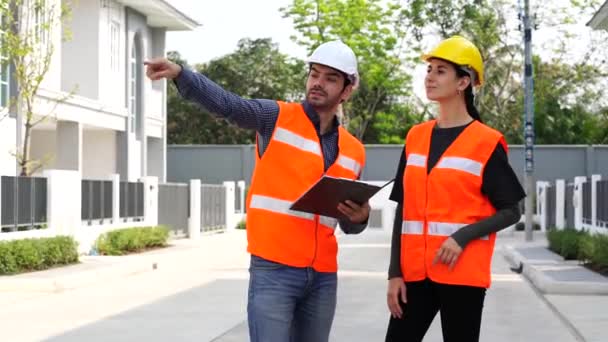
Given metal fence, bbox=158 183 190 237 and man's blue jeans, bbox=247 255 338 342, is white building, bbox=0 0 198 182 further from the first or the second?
man's blue jeans, bbox=247 255 338 342

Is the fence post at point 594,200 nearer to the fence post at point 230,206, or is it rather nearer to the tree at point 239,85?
the fence post at point 230,206

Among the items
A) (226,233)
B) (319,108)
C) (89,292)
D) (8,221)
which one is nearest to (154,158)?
(226,233)

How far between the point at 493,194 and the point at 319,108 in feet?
3.05

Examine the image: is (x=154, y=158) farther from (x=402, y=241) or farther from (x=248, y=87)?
(x=402, y=241)

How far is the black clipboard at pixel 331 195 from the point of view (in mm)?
5590

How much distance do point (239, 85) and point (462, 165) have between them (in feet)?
200

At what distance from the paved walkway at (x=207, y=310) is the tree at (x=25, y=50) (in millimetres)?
4657

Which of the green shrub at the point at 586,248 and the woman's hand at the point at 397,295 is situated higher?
the woman's hand at the point at 397,295

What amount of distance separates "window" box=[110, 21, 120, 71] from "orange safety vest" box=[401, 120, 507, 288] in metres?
31.3

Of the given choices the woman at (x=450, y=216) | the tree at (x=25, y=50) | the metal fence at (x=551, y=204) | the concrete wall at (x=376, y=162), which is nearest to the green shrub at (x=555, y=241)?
the metal fence at (x=551, y=204)

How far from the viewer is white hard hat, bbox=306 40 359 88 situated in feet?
19.6

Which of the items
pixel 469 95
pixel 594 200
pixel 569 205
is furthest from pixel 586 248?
pixel 469 95

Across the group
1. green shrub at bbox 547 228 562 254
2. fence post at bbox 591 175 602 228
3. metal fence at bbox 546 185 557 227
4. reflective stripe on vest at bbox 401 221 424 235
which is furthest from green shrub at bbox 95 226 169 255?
reflective stripe on vest at bbox 401 221 424 235

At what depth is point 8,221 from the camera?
21.6 metres
